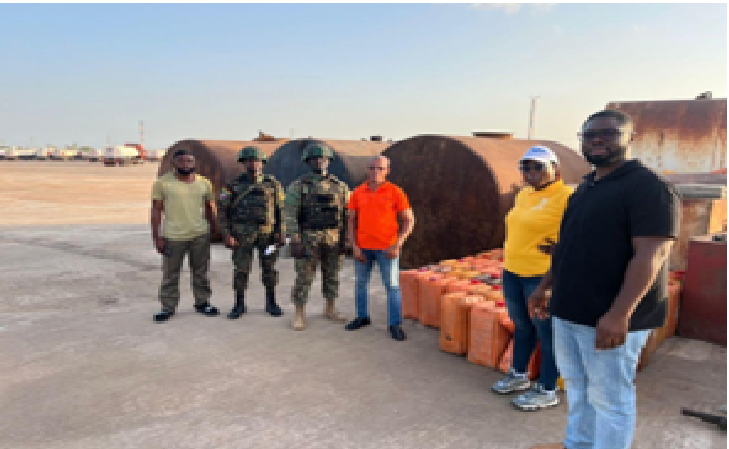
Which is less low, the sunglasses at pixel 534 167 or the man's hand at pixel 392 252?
the sunglasses at pixel 534 167

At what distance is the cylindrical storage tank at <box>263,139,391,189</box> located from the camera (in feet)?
29.9

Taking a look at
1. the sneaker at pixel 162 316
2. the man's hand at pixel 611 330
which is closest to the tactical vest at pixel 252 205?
the sneaker at pixel 162 316

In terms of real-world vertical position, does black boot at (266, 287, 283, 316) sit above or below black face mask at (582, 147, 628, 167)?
below

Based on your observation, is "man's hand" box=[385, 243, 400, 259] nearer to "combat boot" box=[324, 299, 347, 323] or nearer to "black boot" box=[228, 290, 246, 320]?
"combat boot" box=[324, 299, 347, 323]

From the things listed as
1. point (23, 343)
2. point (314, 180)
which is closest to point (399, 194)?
point (314, 180)

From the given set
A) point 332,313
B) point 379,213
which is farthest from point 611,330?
point 332,313

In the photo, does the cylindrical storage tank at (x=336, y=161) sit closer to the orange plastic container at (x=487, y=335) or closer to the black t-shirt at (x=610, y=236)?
the orange plastic container at (x=487, y=335)

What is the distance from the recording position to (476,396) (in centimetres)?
389

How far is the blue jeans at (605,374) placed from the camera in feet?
7.87

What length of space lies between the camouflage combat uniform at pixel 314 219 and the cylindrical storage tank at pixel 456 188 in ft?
7.62

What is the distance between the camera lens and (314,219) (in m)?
5.32

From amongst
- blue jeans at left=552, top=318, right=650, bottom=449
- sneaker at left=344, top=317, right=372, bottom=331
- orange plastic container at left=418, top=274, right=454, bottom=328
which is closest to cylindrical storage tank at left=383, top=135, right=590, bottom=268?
orange plastic container at left=418, top=274, right=454, bottom=328

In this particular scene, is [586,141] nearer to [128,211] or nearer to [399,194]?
[399,194]

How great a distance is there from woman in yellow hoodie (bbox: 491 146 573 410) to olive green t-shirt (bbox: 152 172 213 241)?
3.39 m
